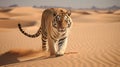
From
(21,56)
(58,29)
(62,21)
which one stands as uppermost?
(62,21)

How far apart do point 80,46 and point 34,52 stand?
61.4 inches

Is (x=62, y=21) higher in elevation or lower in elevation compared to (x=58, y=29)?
higher

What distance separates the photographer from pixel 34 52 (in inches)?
319

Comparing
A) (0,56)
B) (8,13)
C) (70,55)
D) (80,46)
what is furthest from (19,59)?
(8,13)

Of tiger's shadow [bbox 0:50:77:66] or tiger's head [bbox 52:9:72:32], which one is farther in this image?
tiger's shadow [bbox 0:50:77:66]

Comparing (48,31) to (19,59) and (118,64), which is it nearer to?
(19,59)

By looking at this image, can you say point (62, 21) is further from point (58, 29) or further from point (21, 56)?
point (21, 56)

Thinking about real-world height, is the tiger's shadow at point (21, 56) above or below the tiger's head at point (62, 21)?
below

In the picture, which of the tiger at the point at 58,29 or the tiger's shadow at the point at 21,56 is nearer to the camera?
the tiger at the point at 58,29

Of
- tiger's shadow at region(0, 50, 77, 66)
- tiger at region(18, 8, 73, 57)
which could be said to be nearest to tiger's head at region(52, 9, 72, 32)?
tiger at region(18, 8, 73, 57)

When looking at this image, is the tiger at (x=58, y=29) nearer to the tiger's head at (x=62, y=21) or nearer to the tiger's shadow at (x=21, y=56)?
the tiger's head at (x=62, y=21)

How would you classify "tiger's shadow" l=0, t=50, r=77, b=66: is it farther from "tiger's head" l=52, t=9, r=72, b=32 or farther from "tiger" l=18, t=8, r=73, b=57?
"tiger's head" l=52, t=9, r=72, b=32

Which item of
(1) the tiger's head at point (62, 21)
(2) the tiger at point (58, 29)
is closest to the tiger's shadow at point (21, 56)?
(2) the tiger at point (58, 29)

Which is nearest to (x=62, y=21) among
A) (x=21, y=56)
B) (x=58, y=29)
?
(x=58, y=29)
